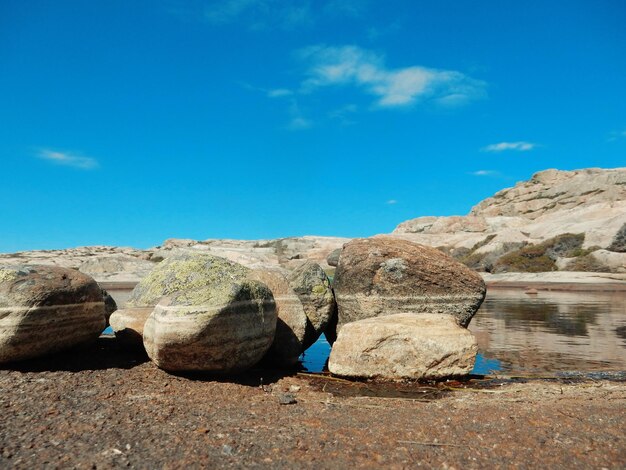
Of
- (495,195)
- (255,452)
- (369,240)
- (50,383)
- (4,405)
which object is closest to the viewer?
(255,452)

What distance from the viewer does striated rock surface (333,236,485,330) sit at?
11.5m

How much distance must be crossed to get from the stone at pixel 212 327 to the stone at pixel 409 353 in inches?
66.9

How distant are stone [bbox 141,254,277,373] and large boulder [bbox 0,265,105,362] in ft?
4.82

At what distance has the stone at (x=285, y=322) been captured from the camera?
10320 millimetres

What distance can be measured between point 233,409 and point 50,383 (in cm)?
296

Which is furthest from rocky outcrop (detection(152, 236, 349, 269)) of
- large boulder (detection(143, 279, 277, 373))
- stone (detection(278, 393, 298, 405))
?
stone (detection(278, 393, 298, 405))

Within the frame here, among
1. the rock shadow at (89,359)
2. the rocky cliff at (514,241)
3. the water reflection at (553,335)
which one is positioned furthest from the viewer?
the rocky cliff at (514,241)

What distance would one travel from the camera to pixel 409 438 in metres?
5.84

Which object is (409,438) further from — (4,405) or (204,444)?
(4,405)

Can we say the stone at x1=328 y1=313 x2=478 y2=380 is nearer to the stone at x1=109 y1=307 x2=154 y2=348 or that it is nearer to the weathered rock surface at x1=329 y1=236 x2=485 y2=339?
the weathered rock surface at x1=329 y1=236 x2=485 y2=339

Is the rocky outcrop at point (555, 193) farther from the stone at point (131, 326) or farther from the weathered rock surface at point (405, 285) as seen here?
the stone at point (131, 326)

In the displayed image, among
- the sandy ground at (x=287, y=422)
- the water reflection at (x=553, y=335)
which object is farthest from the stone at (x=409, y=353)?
the water reflection at (x=553, y=335)

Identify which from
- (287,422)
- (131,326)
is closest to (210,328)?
(287,422)

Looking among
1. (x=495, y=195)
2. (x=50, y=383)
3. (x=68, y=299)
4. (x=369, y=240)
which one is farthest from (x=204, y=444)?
(x=495, y=195)
